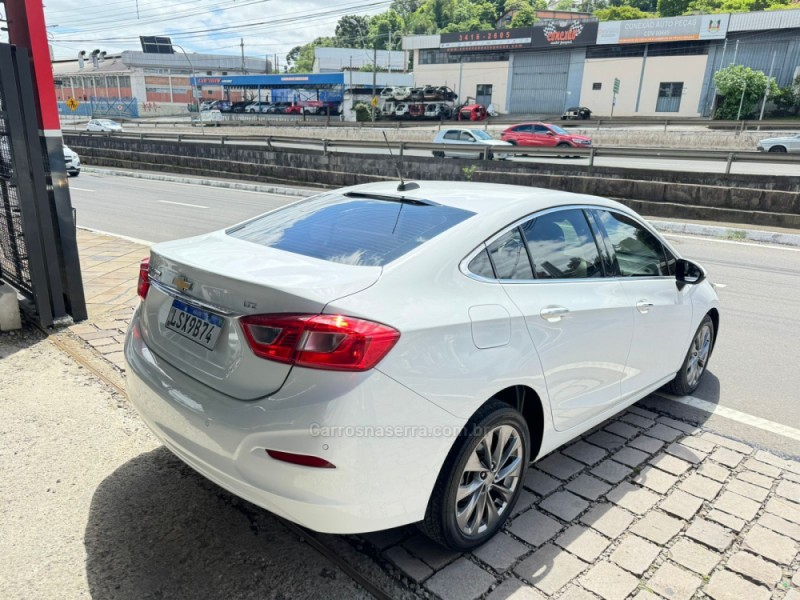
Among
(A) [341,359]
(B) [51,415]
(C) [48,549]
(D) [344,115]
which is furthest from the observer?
(D) [344,115]

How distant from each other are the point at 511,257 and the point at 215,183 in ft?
63.1

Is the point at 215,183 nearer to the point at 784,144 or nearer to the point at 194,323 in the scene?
the point at 194,323

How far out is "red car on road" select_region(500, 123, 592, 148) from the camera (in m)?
27.5

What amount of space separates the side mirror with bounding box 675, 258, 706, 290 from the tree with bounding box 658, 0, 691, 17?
99072 millimetres

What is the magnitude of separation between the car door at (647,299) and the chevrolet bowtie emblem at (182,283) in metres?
2.31

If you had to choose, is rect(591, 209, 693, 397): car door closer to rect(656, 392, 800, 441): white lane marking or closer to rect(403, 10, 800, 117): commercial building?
rect(656, 392, 800, 441): white lane marking

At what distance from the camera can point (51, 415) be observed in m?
3.81

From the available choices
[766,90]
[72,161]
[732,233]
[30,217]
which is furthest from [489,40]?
[30,217]

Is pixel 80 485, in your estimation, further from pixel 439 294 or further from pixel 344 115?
pixel 344 115

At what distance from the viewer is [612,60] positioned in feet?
181

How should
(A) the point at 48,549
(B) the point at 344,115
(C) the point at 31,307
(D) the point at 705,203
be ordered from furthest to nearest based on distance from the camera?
(B) the point at 344,115 < (D) the point at 705,203 < (C) the point at 31,307 < (A) the point at 48,549

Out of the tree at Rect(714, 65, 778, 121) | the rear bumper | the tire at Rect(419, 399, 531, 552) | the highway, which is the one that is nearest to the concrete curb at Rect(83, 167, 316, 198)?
the highway

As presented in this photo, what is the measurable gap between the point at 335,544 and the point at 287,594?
37 centimetres

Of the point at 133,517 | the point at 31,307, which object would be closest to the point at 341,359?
the point at 133,517
